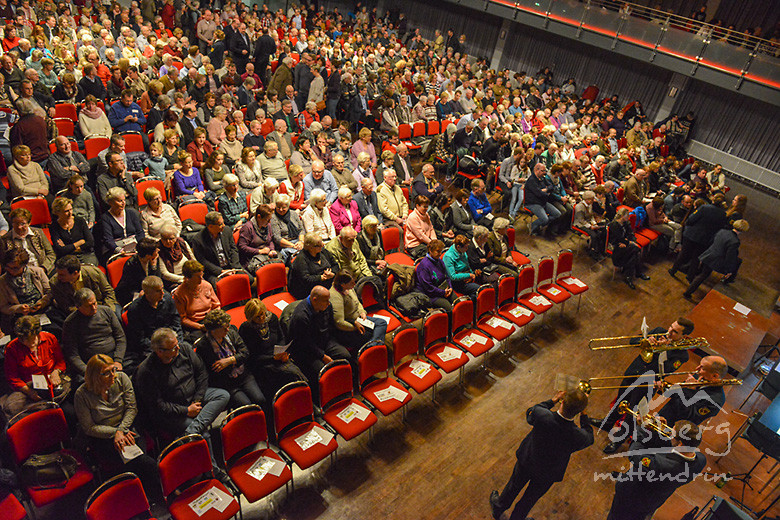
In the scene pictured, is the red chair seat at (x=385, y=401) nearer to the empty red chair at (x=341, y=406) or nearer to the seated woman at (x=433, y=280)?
the empty red chair at (x=341, y=406)

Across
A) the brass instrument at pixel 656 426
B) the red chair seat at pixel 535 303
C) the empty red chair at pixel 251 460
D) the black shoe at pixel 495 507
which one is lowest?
the black shoe at pixel 495 507

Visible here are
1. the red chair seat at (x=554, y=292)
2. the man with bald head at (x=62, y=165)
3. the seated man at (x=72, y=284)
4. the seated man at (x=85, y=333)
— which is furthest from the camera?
the red chair seat at (x=554, y=292)

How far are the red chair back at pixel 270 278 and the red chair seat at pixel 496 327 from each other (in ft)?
7.72

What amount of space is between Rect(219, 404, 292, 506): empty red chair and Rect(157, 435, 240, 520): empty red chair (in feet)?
0.41

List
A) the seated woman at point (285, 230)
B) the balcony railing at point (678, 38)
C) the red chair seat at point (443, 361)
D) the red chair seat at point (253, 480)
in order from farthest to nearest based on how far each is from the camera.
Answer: the balcony railing at point (678, 38)
the seated woman at point (285, 230)
the red chair seat at point (443, 361)
the red chair seat at point (253, 480)

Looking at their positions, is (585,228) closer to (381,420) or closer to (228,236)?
(381,420)

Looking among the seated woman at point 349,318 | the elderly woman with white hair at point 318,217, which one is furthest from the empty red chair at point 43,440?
the elderly woman with white hair at point 318,217

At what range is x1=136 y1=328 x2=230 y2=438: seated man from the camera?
3537mm

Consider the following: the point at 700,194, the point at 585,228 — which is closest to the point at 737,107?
the point at 700,194

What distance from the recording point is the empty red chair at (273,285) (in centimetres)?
507

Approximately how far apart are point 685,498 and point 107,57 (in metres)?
11.5

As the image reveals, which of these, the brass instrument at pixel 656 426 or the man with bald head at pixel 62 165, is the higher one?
the brass instrument at pixel 656 426

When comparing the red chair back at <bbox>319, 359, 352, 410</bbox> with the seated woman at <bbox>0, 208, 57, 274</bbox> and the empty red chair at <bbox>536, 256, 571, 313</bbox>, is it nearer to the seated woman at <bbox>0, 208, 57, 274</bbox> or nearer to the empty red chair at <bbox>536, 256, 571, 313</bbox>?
the seated woman at <bbox>0, 208, 57, 274</bbox>

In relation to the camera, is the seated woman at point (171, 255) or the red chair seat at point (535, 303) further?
the red chair seat at point (535, 303)
